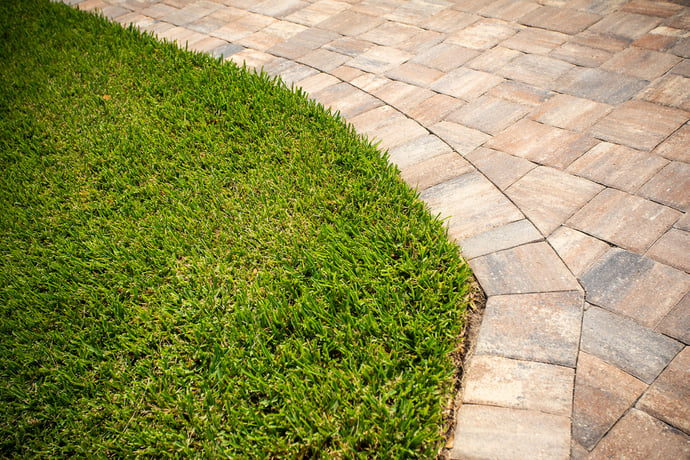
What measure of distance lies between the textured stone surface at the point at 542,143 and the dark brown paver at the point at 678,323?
43.5 inches

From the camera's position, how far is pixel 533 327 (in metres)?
2.03

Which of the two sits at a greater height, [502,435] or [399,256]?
[399,256]

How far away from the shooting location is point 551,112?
329 centimetres

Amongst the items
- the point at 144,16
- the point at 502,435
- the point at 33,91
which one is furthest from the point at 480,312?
the point at 144,16

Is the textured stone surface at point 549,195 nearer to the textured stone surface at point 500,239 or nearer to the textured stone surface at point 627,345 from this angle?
the textured stone surface at point 500,239

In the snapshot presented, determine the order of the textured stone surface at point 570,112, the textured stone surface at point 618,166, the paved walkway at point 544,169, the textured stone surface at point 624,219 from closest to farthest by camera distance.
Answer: the paved walkway at point 544,169 → the textured stone surface at point 624,219 → the textured stone surface at point 618,166 → the textured stone surface at point 570,112

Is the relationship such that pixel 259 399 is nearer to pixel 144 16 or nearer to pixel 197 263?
pixel 197 263

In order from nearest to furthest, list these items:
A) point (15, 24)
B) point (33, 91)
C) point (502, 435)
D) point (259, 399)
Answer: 1. point (502, 435)
2. point (259, 399)
3. point (33, 91)
4. point (15, 24)

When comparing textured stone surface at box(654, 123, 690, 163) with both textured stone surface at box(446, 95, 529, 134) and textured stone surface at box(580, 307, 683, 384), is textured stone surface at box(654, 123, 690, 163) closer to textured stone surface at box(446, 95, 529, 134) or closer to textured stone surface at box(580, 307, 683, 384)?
textured stone surface at box(446, 95, 529, 134)

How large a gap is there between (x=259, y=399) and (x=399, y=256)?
98 cm

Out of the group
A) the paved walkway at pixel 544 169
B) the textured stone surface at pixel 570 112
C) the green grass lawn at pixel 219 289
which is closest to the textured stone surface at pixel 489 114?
the paved walkway at pixel 544 169

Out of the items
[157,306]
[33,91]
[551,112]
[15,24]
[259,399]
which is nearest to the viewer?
[259,399]

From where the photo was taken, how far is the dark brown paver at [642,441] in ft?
5.17

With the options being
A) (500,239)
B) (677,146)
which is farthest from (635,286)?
(677,146)
